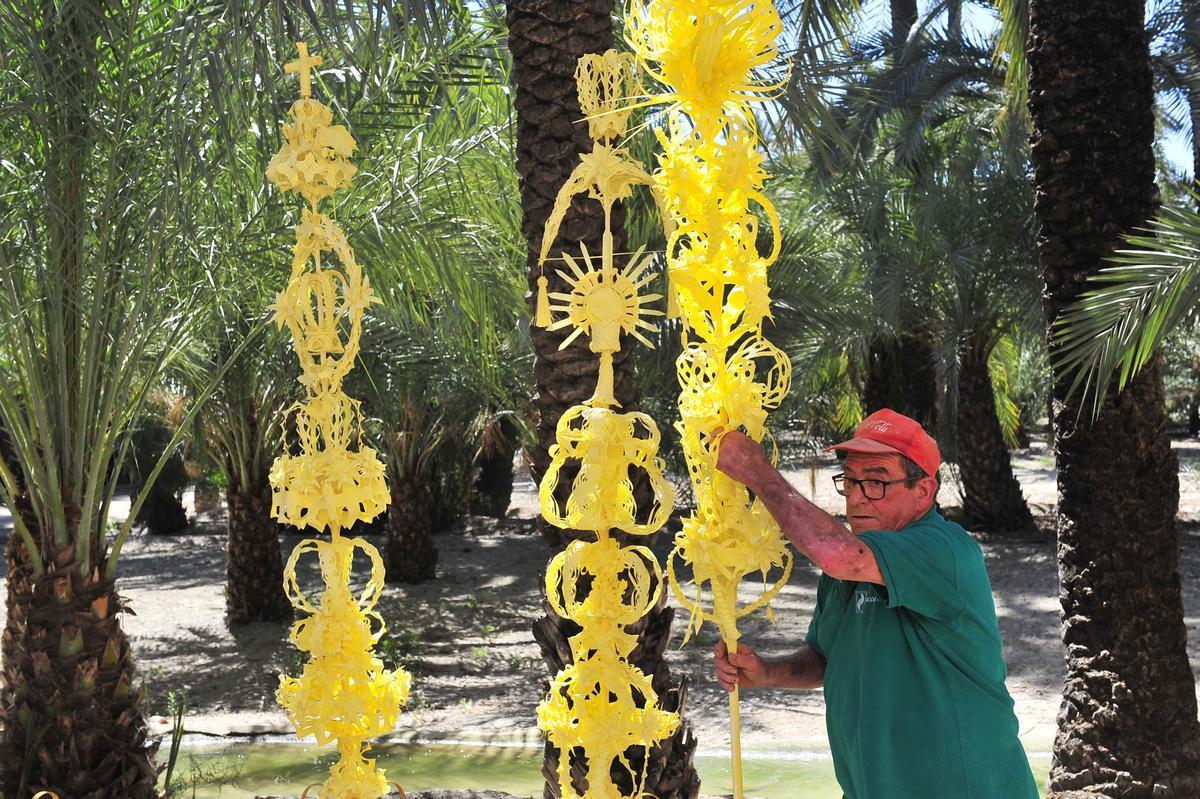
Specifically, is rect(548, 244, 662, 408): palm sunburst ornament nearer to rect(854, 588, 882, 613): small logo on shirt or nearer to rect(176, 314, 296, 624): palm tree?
rect(854, 588, 882, 613): small logo on shirt

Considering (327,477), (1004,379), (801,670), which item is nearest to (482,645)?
(801,670)

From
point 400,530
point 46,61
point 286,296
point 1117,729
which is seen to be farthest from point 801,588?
point 286,296

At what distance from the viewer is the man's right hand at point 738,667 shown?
2660mm

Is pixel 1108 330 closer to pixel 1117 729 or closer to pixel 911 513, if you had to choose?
pixel 1117 729

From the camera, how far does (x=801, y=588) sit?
45.1 feet

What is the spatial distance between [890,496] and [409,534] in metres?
12.0

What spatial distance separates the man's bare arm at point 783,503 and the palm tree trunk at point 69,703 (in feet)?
11.7

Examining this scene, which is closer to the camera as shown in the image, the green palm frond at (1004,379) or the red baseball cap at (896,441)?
the red baseball cap at (896,441)

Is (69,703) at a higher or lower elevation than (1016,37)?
lower

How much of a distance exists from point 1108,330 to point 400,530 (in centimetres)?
1070

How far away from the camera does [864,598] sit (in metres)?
2.76

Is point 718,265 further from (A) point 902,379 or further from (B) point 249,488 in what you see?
(A) point 902,379

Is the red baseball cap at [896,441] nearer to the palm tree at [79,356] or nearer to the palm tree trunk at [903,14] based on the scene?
the palm tree at [79,356]

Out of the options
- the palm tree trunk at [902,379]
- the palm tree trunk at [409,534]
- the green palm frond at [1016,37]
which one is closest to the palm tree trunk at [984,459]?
the palm tree trunk at [902,379]
